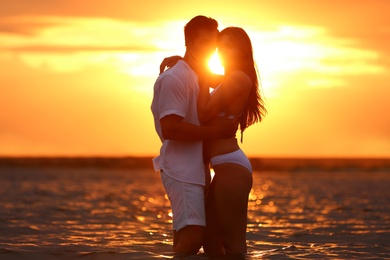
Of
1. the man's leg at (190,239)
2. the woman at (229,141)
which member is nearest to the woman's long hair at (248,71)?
the woman at (229,141)

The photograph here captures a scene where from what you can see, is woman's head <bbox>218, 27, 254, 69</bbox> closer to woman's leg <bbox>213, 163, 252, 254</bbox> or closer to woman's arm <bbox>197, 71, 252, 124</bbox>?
woman's arm <bbox>197, 71, 252, 124</bbox>

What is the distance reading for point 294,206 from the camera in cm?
2711

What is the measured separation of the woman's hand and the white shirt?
32cm

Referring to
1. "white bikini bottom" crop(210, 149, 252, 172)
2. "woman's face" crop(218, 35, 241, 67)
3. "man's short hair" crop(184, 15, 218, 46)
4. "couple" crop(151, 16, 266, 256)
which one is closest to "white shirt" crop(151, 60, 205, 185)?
"couple" crop(151, 16, 266, 256)

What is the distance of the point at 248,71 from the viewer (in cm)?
970

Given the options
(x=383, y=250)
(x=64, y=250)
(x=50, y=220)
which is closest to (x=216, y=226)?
(x=64, y=250)

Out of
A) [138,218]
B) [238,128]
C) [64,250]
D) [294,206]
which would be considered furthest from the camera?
[294,206]

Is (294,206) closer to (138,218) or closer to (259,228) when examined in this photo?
(138,218)

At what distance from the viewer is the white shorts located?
946 centimetres

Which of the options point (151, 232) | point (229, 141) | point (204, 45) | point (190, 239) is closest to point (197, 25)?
point (204, 45)

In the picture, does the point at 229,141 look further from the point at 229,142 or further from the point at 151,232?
the point at 151,232

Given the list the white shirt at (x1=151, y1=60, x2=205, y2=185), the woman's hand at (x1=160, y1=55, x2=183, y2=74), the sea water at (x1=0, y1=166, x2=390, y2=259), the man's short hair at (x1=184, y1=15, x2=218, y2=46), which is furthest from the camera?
the sea water at (x1=0, y1=166, x2=390, y2=259)

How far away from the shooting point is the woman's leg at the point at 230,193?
954cm

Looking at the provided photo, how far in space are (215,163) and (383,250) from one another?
454 centimetres
